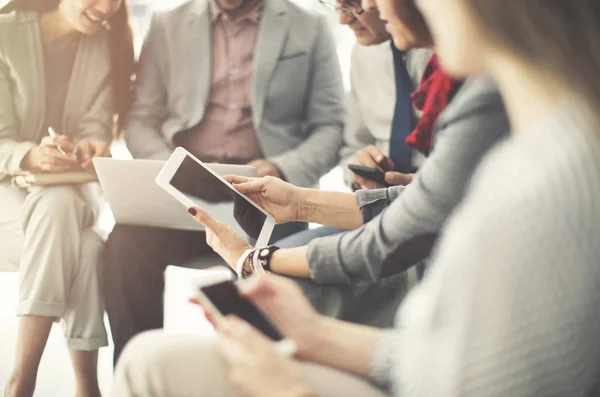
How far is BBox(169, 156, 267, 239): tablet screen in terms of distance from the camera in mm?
778

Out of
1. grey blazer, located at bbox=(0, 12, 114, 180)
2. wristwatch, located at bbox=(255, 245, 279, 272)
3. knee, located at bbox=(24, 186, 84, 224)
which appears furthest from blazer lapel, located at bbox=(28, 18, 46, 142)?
wristwatch, located at bbox=(255, 245, 279, 272)

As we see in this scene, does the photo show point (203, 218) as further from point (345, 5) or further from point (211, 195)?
point (345, 5)

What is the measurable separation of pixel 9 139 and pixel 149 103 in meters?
0.23

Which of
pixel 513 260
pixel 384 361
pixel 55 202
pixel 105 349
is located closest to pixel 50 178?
pixel 55 202

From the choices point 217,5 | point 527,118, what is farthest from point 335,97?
point 527,118

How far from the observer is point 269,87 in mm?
874

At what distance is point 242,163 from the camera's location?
0.89 metres

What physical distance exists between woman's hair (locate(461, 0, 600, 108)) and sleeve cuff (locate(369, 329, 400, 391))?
0.92 feet

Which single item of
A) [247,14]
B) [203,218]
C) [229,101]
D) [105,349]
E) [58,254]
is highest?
[247,14]

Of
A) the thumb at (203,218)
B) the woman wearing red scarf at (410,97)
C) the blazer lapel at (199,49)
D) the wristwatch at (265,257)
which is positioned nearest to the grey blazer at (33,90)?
the blazer lapel at (199,49)

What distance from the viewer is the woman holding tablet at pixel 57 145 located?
84 centimetres

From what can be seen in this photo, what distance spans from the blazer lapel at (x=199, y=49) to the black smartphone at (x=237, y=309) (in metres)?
0.41

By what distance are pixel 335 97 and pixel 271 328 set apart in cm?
46

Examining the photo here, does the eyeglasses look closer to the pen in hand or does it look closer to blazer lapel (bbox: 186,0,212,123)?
blazer lapel (bbox: 186,0,212,123)
